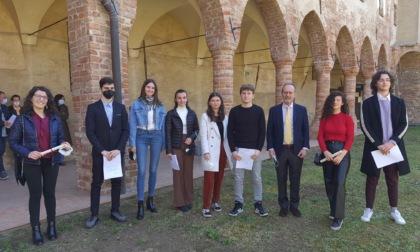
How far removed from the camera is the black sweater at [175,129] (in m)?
4.32

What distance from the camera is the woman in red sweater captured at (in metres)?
3.82

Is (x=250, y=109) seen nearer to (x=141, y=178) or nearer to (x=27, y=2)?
(x=141, y=178)

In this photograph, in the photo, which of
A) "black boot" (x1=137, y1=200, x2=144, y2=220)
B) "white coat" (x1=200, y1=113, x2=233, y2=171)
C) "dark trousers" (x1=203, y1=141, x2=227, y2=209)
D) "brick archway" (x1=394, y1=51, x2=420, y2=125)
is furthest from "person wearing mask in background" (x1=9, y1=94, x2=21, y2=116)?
"brick archway" (x1=394, y1=51, x2=420, y2=125)

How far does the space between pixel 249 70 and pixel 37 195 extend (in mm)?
12492

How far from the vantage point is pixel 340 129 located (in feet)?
12.6

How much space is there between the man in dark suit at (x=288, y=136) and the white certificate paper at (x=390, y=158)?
33.2 inches

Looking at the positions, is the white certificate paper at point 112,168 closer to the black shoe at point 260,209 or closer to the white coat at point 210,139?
the white coat at point 210,139

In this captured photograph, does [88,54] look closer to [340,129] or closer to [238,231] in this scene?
[238,231]

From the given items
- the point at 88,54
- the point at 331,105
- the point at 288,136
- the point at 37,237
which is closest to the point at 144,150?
the point at 37,237

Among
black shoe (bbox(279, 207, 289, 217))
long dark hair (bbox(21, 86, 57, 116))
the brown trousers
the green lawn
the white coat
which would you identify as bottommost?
the green lawn

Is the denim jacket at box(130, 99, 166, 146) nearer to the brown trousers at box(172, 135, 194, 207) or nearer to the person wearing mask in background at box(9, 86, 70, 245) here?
the brown trousers at box(172, 135, 194, 207)

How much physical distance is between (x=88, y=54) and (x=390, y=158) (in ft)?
14.3

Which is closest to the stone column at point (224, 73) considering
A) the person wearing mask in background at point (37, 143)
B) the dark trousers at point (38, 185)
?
the person wearing mask in background at point (37, 143)

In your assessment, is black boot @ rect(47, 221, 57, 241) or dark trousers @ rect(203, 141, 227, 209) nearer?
black boot @ rect(47, 221, 57, 241)
